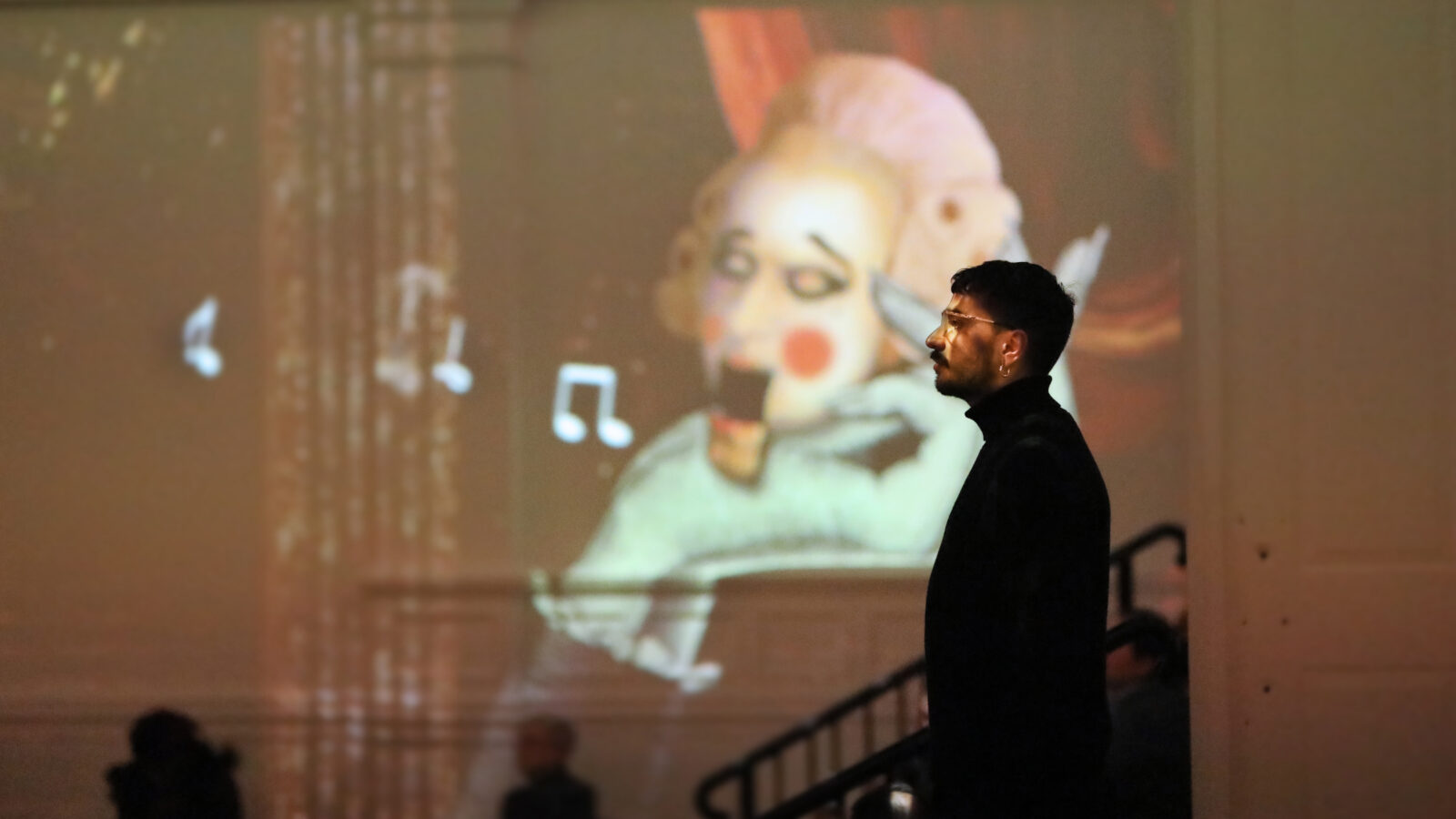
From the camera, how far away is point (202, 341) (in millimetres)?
5859

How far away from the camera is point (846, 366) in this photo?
5801 millimetres

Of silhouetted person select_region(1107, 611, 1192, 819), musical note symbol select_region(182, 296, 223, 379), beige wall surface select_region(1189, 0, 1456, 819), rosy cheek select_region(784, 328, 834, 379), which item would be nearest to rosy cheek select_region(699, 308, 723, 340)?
rosy cheek select_region(784, 328, 834, 379)

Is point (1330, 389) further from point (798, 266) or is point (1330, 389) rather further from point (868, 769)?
point (798, 266)

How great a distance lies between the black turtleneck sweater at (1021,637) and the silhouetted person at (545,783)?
3.53 meters

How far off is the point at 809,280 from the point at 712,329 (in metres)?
0.40

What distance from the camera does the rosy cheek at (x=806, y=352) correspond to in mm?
5812

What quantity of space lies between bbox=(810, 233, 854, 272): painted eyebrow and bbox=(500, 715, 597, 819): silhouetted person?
6.30 feet

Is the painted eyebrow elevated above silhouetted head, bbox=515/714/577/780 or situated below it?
above

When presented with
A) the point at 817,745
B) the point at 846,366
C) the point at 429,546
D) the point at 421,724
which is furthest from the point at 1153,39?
the point at 421,724

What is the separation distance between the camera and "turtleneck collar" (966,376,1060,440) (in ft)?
7.50

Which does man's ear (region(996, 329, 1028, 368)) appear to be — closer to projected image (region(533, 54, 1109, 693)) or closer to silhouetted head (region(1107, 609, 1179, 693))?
silhouetted head (region(1107, 609, 1179, 693))

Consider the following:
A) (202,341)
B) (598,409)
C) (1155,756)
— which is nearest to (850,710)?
(598,409)

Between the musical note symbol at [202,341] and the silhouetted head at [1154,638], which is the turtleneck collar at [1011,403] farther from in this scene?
the musical note symbol at [202,341]

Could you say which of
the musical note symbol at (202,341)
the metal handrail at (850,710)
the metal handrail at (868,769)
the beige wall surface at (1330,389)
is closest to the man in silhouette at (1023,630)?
the metal handrail at (868,769)
